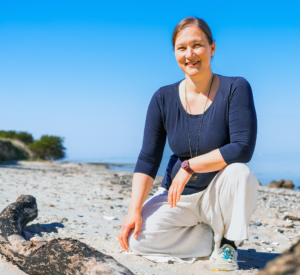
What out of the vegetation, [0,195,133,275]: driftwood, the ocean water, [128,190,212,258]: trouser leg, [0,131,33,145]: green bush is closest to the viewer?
[0,195,133,275]: driftwood

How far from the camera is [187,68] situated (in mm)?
2486

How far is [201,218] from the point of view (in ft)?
8.59

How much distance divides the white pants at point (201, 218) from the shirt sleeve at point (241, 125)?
0.32 ft

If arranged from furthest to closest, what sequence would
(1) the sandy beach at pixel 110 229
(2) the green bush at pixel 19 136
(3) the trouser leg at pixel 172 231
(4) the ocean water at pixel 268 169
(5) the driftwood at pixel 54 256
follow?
1. (2) the green bush at pixel 19 136
2. (4) the ocean water at pixel 268 169
3. (3) the trouser leg at pixel 172 231
4. (1) the sandy beach at pixel 110 229
5. (5) the driftwood at pixel 54 256

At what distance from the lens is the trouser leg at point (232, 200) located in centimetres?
223

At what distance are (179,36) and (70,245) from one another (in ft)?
5.94

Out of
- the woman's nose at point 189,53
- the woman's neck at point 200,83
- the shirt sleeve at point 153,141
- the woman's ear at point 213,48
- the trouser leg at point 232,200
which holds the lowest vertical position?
the trouser leg at point 232,200

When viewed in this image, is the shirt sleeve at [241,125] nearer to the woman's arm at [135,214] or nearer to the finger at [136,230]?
the woman's arm at [135,214]

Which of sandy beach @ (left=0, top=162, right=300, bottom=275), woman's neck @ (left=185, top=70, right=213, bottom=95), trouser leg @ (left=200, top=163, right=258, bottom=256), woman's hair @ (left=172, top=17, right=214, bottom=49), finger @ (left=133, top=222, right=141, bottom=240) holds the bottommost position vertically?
sandy beach @ (left=0, top=162, right=300, bottom=275)

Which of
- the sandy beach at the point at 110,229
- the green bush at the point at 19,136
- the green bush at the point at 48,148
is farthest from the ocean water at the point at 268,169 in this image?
the sandy beach at the point at 110,229

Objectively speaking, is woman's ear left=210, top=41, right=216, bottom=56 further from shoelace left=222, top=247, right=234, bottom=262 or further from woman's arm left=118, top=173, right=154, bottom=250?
shoelace left=222, top=247, right=234, bottom=262

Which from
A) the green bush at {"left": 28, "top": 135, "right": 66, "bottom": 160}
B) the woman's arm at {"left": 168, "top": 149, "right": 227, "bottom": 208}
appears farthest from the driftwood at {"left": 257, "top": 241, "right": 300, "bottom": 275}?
the green bush at {"left": 28, "top": 135, "right": 66, "bottom": 160}

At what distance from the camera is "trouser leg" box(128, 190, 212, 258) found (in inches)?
97.9

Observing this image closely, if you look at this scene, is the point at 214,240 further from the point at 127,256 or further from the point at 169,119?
the point at 169,119
